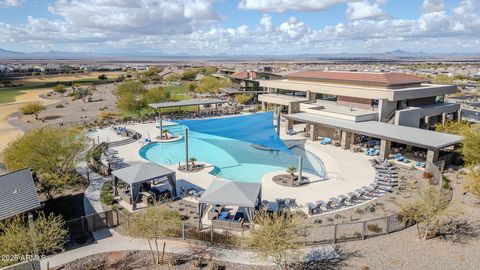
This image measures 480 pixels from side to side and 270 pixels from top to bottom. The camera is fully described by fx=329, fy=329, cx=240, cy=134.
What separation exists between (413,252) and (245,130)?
61.0 ft

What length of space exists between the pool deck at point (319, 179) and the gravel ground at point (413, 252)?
5682 millimetres

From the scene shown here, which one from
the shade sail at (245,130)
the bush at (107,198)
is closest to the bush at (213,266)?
the bush at (107,198)

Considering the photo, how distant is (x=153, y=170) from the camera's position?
2414 cm

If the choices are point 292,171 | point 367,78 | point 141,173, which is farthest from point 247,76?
point 141,173

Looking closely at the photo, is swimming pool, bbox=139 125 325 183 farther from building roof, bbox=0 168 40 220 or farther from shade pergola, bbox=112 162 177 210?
building roof, bbox=0 168 40 220

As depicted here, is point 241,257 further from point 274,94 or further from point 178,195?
point 274,94

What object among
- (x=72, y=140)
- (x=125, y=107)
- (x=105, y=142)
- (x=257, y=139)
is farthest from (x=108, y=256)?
(x=125, y=107)

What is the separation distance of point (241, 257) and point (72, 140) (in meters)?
17.7

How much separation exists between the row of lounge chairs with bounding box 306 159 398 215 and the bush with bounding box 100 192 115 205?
545 inches

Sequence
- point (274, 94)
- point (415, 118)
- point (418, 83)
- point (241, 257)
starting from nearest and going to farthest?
point (241, 257)
point (415, 118)
point (418, 83)
point (274, 94)

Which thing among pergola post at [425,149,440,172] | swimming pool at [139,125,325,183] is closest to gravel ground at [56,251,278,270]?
swimming pool at [139,125,325,183]

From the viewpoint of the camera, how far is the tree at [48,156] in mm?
24141

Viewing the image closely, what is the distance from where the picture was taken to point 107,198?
23.7 meters

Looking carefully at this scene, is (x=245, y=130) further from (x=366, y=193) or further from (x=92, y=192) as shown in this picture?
(x=92, y=192)
